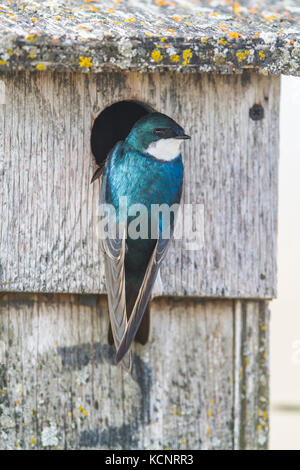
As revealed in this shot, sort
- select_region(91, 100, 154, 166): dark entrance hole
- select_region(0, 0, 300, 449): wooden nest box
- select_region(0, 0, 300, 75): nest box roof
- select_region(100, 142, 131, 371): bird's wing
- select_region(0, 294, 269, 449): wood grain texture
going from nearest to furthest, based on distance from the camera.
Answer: select_region(0, 0, 300, 75): nest box roof → select_region(100, 142, 131, 371): bird's wing → select_region(0, 0, 300, 449): wooden nest box → select_region(0, 294, 269, 449): wood grain texture → select_region(91, 100, 154, 166): dark entrance hole

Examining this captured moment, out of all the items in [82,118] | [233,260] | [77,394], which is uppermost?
[82,118]

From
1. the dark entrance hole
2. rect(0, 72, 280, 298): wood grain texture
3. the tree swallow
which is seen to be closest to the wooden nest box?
rect(0, 72, 280, 298): wood grain texture

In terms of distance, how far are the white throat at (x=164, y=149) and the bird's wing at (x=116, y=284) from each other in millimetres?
204

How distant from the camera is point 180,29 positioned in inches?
84.4

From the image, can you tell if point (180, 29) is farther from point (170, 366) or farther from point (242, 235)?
point (170, 366)

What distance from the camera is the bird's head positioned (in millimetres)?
2285

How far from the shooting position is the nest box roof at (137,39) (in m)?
2.07

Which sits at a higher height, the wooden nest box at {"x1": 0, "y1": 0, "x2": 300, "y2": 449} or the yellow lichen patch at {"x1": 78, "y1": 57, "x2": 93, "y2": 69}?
the yellow lichen patch at {"x1": 78, "y1": 57, "x2": 93, "y2": 69}

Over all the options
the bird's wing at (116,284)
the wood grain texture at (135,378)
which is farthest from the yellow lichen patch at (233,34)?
the wood grain texture at (135,378)

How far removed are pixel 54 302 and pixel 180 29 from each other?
861mm

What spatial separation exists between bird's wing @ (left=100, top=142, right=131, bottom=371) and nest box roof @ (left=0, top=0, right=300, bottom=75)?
16.9 inches

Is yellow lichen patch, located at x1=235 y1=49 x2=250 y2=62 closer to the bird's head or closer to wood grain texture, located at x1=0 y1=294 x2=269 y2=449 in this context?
the bird's head

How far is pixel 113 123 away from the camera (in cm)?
289
